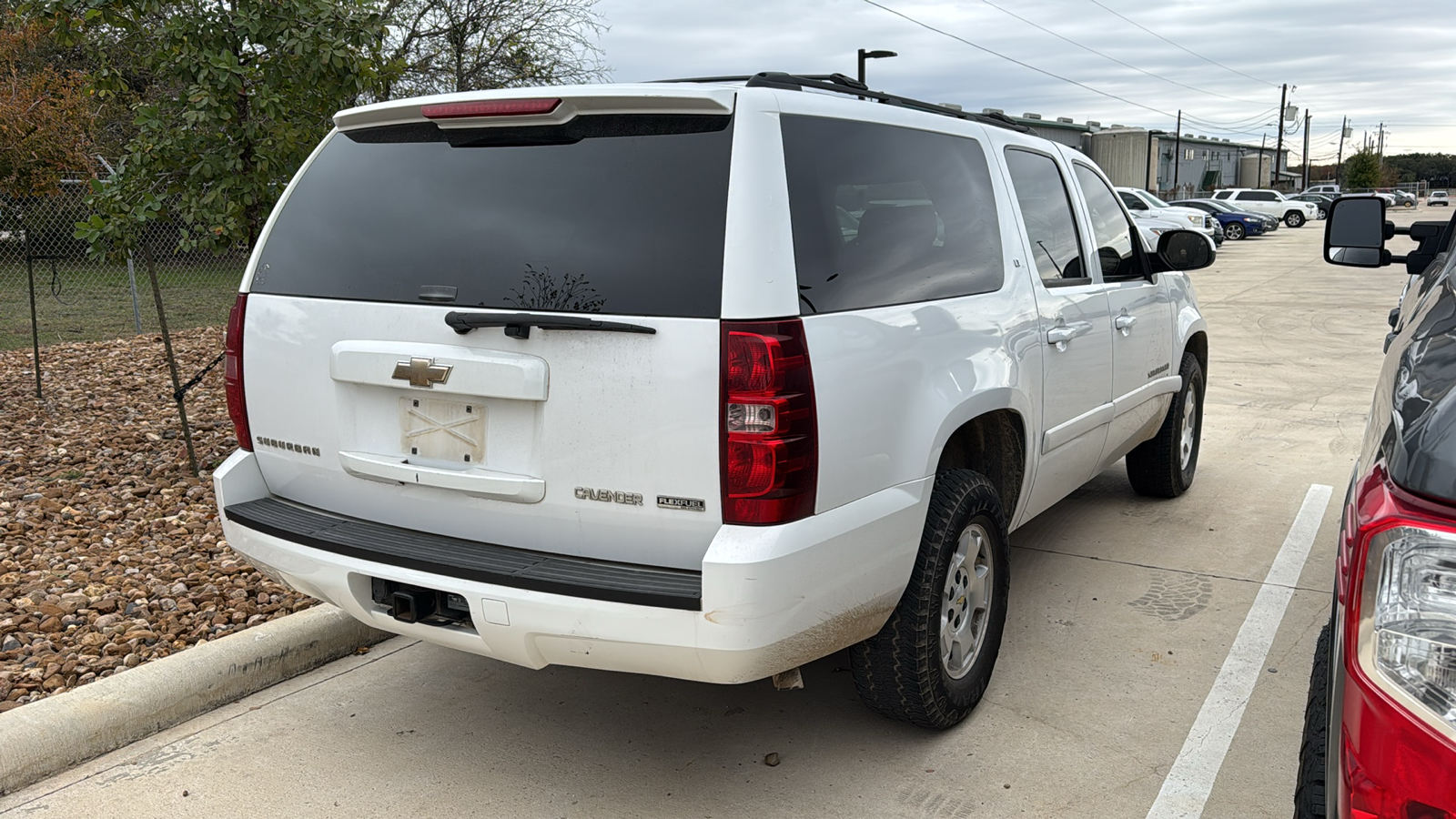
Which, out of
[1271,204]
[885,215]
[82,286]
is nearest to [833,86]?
[885,215]

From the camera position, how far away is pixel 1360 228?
14.1 ft

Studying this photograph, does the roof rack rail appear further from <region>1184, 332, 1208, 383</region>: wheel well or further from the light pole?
the light pole

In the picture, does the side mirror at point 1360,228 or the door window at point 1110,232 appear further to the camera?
the door window at point 1110,232

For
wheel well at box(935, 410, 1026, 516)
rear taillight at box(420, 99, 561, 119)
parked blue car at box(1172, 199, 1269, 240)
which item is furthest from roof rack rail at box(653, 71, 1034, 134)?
parked blue car at box(1172, 199, 1269, 240)

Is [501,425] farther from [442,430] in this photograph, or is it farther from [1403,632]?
[1403,632]

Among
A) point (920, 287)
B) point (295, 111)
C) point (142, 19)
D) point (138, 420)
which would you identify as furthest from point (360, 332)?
point (138, 420)

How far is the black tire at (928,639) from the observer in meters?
3.23

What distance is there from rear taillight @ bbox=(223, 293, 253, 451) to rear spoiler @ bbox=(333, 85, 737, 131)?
83 centimetres

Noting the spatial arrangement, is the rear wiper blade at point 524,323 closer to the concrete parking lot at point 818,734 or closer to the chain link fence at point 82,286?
the concrete parking lot at point 818,734

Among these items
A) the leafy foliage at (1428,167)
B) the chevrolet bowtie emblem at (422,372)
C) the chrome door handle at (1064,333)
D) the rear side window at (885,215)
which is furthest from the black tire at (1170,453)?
the leafy foliage at (1428,167)

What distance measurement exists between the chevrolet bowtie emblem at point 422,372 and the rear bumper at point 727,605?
0.50 m

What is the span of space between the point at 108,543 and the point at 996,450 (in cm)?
413

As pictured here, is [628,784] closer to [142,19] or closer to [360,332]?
[360,332]

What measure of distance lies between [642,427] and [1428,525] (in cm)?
169
